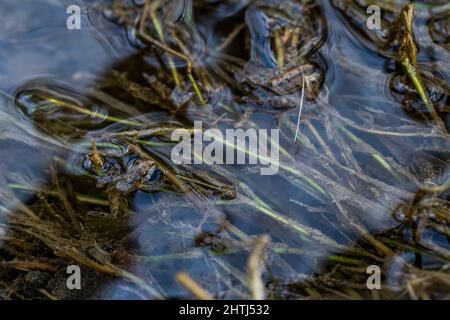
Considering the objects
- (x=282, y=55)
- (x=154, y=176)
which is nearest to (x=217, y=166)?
(x=154, y=176)

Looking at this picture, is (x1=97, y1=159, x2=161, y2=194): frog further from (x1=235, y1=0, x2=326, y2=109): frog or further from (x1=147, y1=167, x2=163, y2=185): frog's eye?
(x1=235, y1=0, x2=326, y2=109): frog

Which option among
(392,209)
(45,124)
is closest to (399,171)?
(392,209)

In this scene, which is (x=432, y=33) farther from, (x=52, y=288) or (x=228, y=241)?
(x=52, y=288)

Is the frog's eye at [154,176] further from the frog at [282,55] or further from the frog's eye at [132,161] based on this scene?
the frog at [282,55]

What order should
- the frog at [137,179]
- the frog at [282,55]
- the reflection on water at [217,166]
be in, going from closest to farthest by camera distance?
the reflection on water at [217,166] < the frog at [137,179] < the frog at [282,55]

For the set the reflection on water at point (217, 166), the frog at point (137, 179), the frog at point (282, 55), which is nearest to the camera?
the reflection on water at point (217, 166)

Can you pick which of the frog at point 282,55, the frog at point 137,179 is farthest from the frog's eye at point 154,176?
the frog at point 282,55

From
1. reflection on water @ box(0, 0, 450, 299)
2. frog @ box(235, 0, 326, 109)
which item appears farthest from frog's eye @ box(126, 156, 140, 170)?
frog @ box(235, 0, 326, 109)

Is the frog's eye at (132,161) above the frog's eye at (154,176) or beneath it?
above

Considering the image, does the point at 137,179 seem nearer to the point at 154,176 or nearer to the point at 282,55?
the point at 154,176
